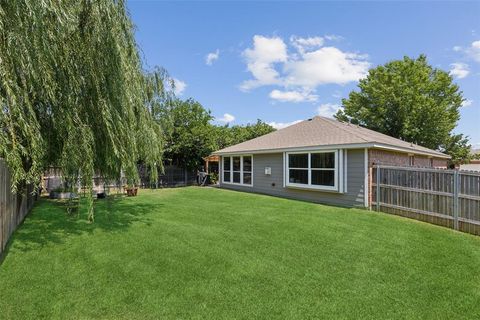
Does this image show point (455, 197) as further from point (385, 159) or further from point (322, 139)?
point (322, 139)

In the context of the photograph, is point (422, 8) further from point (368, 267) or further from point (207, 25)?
point (368, 267)

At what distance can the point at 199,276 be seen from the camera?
3924mm

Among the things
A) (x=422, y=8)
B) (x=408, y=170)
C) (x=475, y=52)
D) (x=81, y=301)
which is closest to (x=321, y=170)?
(x=408, y=170)

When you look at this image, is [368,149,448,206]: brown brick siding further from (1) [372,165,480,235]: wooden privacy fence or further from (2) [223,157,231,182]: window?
(2) [223,157,231,182]: window

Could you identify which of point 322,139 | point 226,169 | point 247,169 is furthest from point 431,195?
point 226,169

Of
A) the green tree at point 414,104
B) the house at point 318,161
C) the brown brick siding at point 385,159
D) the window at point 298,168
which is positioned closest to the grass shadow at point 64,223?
the window at point 298,168

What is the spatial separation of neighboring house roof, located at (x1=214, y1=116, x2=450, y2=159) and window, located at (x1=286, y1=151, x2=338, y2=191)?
0.44 metres

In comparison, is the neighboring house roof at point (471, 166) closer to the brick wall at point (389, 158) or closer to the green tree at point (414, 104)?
the green tree at point (414, 104)

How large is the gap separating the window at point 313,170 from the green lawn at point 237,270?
140 inches

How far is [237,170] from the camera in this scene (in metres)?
16.4

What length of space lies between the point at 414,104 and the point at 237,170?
1884 cm

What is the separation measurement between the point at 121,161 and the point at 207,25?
827 cm

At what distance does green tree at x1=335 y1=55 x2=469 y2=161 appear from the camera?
82.6ft

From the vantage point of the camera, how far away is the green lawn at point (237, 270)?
3137mm
